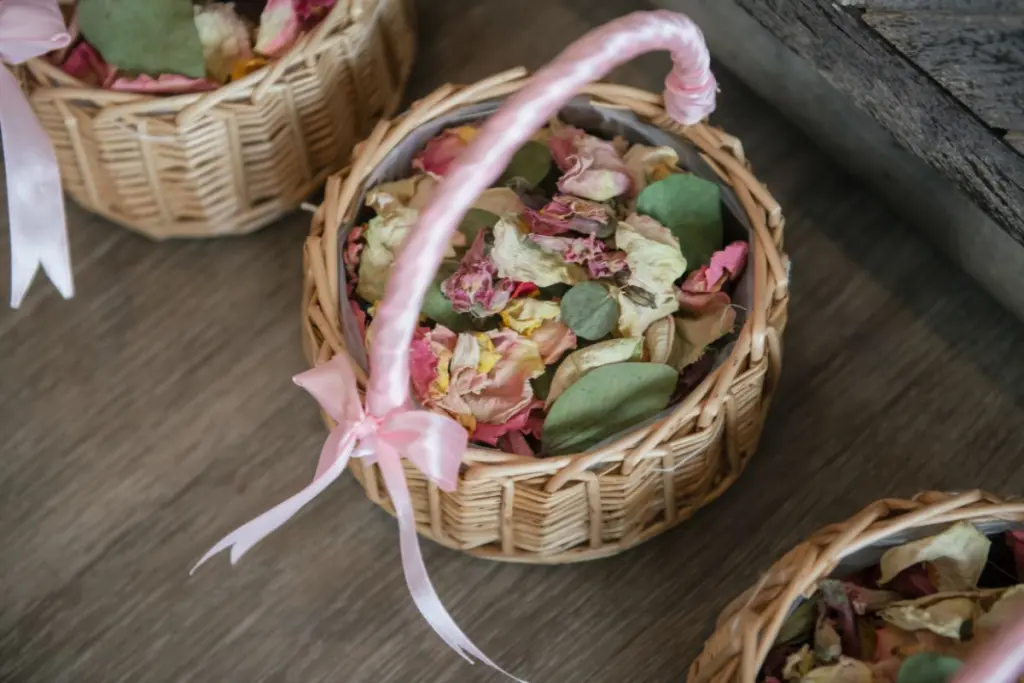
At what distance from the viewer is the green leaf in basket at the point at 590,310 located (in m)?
0.92

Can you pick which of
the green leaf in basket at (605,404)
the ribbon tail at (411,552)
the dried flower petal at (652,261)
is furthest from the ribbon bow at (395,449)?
the dried flower petal at (652,261)

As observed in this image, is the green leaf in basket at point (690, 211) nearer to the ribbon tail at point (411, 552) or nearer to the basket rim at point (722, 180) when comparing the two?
the basket rim at point (722, 180)

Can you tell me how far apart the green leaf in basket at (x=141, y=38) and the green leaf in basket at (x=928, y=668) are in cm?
83

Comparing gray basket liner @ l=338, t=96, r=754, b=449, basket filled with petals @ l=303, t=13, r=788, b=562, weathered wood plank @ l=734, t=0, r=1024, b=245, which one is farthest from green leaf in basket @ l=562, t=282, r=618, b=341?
weathered wood plank @ l=734, t=0, r=1024, b=245

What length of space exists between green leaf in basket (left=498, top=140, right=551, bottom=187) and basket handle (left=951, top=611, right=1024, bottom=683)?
0.58 metres

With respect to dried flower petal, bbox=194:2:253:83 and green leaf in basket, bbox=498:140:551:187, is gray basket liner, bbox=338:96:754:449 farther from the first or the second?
dried flower petal, bbox=194:2:253:83

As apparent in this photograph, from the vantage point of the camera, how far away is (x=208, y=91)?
1010 millimetres

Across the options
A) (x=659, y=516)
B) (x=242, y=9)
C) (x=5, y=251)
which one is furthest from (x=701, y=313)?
(x=5, y=251)

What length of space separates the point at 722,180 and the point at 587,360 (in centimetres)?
22

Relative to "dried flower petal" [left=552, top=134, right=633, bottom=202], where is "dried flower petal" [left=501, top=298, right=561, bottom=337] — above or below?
below

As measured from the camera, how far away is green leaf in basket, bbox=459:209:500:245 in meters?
0.99

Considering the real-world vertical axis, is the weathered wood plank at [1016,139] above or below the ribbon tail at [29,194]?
above

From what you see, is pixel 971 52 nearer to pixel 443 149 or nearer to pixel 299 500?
pixel 443 149

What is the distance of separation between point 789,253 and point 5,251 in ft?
2.88
